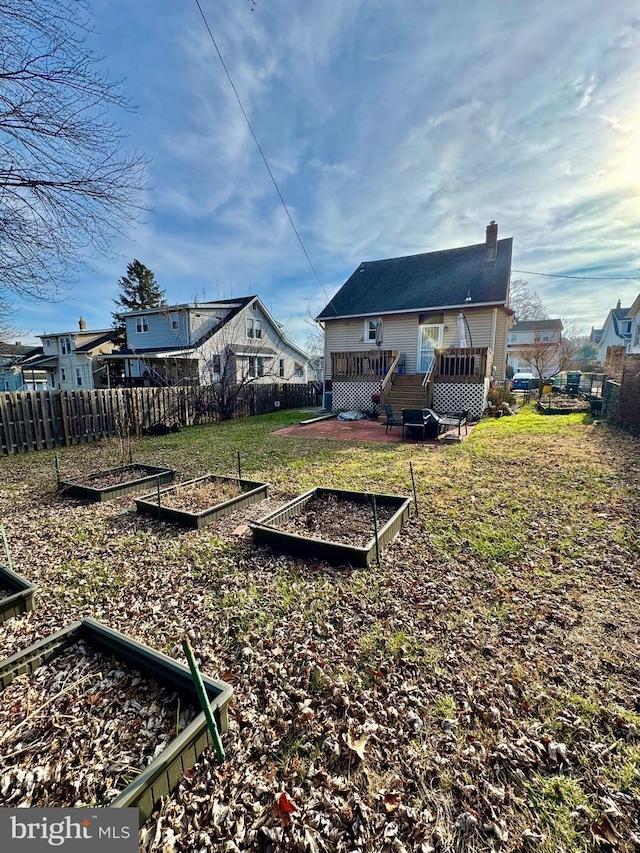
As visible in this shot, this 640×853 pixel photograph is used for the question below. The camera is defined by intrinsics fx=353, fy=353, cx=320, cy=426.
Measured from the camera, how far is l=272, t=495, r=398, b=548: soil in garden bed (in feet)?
14.1

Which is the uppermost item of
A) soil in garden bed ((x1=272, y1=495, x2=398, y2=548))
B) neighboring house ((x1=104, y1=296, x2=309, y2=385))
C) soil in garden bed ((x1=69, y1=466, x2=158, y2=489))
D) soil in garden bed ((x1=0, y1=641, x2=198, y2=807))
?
neighboring house ((x1=104, y1=296, x2=309, y2=385))

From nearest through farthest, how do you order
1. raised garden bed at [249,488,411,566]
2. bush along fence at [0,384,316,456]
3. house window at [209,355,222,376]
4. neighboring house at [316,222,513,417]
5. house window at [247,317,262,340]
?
raised garden bed at [249,488,411,566] → bush along fence at [0,384,316,456] → neighboring house at [316,222,513,417] → house window at [209,355,222,376] → house window at [247,317,262,340]

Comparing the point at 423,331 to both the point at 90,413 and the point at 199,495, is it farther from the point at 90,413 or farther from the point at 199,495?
the point at 199,495

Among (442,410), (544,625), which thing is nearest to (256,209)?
(442,410)

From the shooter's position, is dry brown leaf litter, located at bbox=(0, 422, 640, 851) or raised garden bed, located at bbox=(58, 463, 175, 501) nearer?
dry brown leaf litter, located at bbox=(0, 422, 640, 851)

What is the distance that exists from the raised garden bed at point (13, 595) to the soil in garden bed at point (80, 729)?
3.15 ft

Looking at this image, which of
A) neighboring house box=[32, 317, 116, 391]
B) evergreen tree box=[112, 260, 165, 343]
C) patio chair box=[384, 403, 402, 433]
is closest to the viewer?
patio chair box=[384, 403, 402, 433]

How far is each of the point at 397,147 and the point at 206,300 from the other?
14720 mm

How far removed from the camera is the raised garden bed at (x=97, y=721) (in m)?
1.71

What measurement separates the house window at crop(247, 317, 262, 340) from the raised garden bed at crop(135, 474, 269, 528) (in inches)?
756

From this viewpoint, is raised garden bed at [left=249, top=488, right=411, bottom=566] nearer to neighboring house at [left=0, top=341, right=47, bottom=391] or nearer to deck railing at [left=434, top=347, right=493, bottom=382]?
deck railing at [left=434, top=347, right=493, bottom=382]

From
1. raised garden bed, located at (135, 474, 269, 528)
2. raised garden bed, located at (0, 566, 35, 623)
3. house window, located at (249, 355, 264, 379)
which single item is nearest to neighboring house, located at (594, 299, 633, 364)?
house window, located at (249, 355, 264, 379)

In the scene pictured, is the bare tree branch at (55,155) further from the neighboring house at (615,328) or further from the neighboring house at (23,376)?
the neighboring house at (615,328)

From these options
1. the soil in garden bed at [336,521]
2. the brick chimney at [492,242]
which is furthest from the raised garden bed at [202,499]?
the brick chimney at [492,242]
